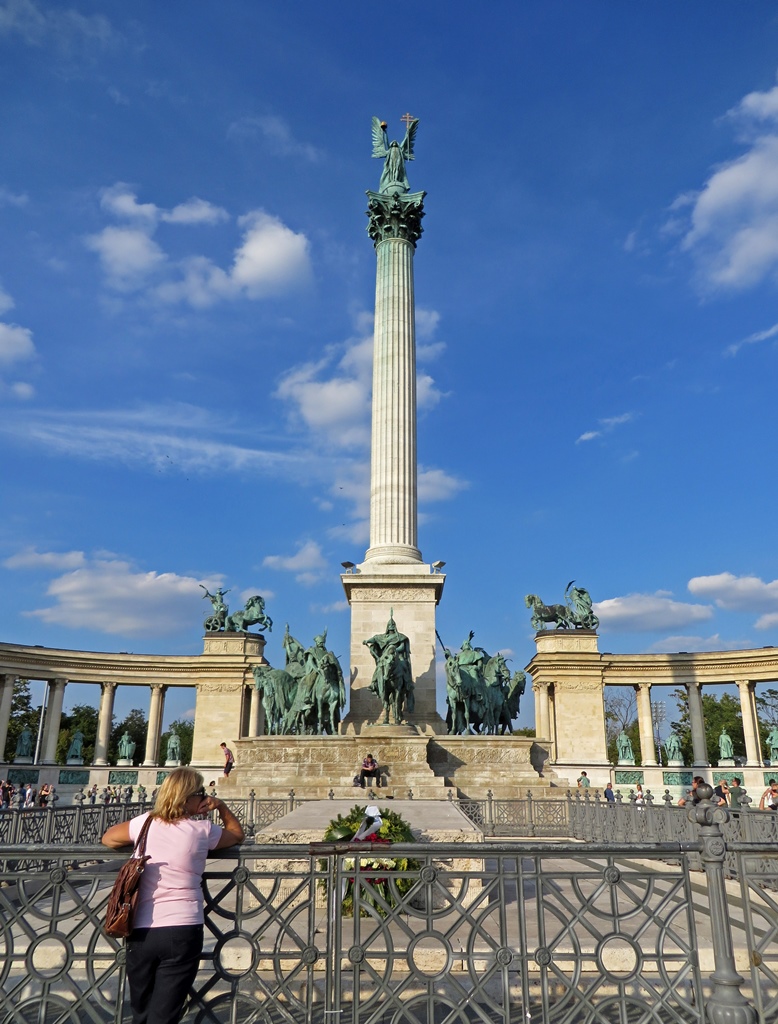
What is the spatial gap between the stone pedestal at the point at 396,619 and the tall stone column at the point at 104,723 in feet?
111

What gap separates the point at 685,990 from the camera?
23.9 feet

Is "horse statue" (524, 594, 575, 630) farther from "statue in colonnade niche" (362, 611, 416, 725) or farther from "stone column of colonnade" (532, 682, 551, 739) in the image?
"statue in colonnade niche" (362, 611, 416, 725)

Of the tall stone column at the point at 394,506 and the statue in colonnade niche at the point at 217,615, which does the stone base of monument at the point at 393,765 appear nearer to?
the tall stone column at the point at 394,506

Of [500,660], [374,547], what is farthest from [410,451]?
[500,660]

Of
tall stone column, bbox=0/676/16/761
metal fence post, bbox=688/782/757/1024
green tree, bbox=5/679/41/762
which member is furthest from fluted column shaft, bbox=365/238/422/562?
green tree, bbox=5/679/41/762

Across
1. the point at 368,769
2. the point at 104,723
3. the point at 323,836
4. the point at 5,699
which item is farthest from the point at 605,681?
the point at 323,836

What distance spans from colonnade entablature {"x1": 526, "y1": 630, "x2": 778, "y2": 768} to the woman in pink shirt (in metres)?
56.3

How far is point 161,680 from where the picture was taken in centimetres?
6225

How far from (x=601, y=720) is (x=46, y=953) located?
56.9m

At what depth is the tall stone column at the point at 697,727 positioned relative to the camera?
59656 mm

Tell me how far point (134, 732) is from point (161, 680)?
131 ft

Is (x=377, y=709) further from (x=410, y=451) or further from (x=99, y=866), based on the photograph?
(x=99, y=866)

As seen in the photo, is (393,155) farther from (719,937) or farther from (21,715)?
(21,715)

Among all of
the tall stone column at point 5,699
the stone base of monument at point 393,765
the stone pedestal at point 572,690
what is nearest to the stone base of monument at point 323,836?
the stone base of monument at point 393,765
